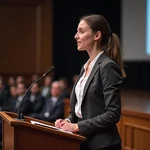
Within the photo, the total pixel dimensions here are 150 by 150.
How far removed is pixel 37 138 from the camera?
6.12 ft

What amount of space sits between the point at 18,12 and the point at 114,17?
2853 mm

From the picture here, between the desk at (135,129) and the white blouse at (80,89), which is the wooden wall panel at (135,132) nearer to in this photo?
the desk at (135,129)

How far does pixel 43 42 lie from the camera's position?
11.3 metres

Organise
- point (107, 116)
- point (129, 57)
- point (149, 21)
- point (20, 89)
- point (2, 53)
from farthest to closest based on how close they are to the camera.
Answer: point (2, 53) < point (129, 57) < point (149, 21) < point (20, 89) < point (107, 116)

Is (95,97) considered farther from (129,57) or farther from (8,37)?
(8,37)

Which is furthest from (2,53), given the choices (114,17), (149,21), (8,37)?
(149,21)

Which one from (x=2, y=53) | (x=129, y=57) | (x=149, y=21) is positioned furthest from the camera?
(x=2, y=53)

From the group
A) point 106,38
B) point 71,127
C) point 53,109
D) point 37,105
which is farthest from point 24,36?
point 71,127

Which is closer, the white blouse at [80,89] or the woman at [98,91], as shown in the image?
the woman at [98,91]

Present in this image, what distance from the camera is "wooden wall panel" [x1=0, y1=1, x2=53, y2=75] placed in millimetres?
11086

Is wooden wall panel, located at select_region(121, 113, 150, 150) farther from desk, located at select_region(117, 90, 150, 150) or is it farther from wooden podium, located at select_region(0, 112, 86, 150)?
wooden podium, located at select_region(0, 112, 86, 150)

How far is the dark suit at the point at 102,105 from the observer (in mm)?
1879

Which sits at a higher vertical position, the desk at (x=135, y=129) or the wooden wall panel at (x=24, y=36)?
the wooden wall panel at (x=24, y=36)

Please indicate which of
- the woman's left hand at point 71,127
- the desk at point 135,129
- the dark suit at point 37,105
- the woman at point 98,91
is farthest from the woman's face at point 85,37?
the dark suit at point 37,105
